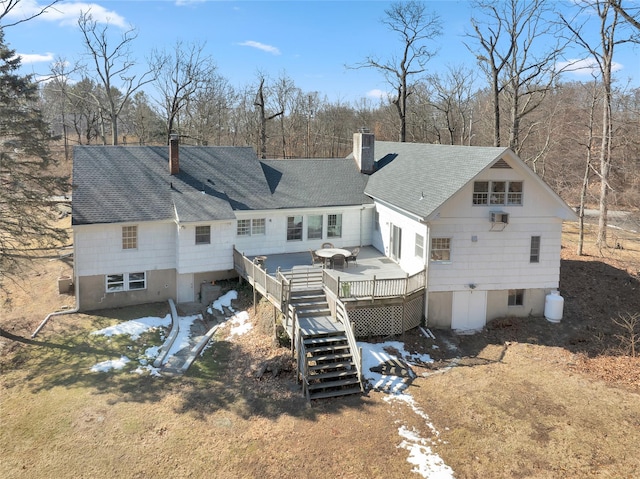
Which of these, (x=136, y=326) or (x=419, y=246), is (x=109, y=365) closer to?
(x=136, y=326)

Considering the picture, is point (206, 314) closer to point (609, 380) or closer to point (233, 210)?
point (233, 210)

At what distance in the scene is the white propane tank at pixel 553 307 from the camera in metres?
18.7

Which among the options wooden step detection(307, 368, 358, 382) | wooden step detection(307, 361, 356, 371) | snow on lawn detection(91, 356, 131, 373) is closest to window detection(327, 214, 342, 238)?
wooden step detection(307, 361, 356, 371)

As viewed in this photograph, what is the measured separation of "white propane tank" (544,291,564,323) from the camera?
18734mm

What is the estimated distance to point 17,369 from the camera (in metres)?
16.2

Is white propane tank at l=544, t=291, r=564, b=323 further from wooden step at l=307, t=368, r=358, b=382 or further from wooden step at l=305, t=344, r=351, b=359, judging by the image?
wooden step at l=307, t=368, r=358, b=382

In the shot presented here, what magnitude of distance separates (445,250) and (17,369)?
16.0 meters

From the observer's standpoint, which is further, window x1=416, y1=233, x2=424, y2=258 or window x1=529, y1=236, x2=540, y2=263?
window x1=529, y1=236, x2=540, y2=263

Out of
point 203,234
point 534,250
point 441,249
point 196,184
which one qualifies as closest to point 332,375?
point 441,249

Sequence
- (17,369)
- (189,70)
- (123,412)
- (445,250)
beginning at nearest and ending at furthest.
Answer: (123,412) < (17,369) < (445,250) < (189,70)

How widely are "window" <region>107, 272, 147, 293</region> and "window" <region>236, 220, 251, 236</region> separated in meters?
4.66

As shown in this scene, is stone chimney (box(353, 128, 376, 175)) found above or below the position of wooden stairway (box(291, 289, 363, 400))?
above

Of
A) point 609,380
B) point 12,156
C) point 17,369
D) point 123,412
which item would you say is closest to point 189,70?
point 12,156

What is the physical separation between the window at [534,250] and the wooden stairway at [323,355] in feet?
28.3
